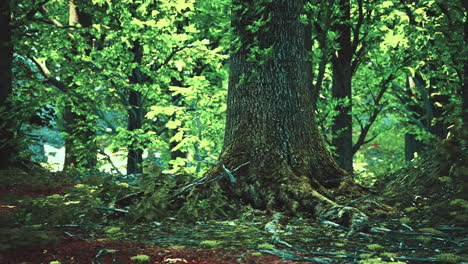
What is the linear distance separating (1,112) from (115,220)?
6465 mm

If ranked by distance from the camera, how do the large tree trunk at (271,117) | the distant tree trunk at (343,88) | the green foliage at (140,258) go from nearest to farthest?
the green foliage at (140,258) < the large tree trunk at (271,117) < the distant tree trunk at (343,88)

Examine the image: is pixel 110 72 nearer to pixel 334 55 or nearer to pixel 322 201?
pixel 334 55

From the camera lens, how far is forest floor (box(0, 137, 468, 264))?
3.31 m

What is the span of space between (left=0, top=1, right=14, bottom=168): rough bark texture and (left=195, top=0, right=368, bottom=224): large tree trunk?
7009 millimetres

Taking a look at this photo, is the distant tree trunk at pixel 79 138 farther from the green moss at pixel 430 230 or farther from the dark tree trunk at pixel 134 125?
the green moss at pixel 430 230

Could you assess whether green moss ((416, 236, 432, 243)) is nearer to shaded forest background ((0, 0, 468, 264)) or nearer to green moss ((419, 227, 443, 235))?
shaded forest background ((0, 0, 468, 264))

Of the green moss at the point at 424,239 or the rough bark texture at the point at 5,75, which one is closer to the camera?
the green moss at the point at 424,239

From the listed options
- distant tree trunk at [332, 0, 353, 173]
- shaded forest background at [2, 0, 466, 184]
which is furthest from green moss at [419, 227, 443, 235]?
distant tree trunk at [332, 0, 353, 173]

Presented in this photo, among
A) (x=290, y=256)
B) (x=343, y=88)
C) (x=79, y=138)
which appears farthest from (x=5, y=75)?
(x=290, y=256)

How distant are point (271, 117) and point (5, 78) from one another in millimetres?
8233

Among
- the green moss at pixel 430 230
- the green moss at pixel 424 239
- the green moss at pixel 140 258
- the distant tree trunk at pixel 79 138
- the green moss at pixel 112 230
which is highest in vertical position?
the distant tree trunk at pixel 79 138

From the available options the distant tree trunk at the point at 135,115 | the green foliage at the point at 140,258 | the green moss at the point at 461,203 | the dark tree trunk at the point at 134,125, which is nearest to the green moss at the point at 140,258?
the green foliage at the point at 140,258

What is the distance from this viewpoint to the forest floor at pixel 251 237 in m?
3.31

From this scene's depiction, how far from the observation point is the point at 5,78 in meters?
10.3
